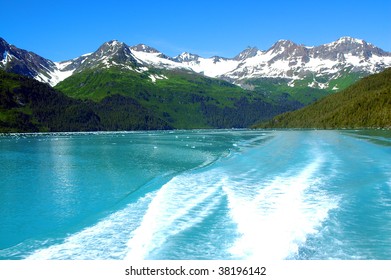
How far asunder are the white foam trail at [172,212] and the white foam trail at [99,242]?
2.07 feet

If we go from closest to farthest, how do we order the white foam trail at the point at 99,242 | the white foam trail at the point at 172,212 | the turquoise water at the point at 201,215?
1. the white foam trail at the point at 99,242
2. the turquoise water at the point at 201,215
3. the white foam trail at the point at 172,212

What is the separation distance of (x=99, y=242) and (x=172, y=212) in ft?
23.0

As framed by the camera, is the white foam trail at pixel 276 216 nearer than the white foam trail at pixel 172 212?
Yes

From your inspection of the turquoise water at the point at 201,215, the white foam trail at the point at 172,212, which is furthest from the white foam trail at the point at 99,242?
the white foam trail at the point at 172,212

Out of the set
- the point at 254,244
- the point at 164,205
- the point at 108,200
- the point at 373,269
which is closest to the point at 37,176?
the point at 108,200

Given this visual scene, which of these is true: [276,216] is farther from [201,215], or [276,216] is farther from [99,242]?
[99,242]

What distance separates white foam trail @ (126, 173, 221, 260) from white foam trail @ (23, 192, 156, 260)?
631mm

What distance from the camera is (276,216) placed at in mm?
25141

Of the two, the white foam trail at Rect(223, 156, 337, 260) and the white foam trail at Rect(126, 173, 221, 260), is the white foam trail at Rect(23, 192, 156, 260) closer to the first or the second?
the white foam trail at Rect(126, 173, 221, 260)

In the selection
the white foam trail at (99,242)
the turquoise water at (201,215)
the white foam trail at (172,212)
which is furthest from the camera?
the white foam trail at (172,212)

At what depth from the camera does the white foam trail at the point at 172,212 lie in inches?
794

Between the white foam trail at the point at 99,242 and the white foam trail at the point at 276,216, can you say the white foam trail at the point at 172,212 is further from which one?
the white foam trail at the point at 276,216

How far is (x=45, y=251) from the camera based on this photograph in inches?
773

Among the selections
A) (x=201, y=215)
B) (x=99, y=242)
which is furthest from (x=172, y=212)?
(x=99, y=242)
